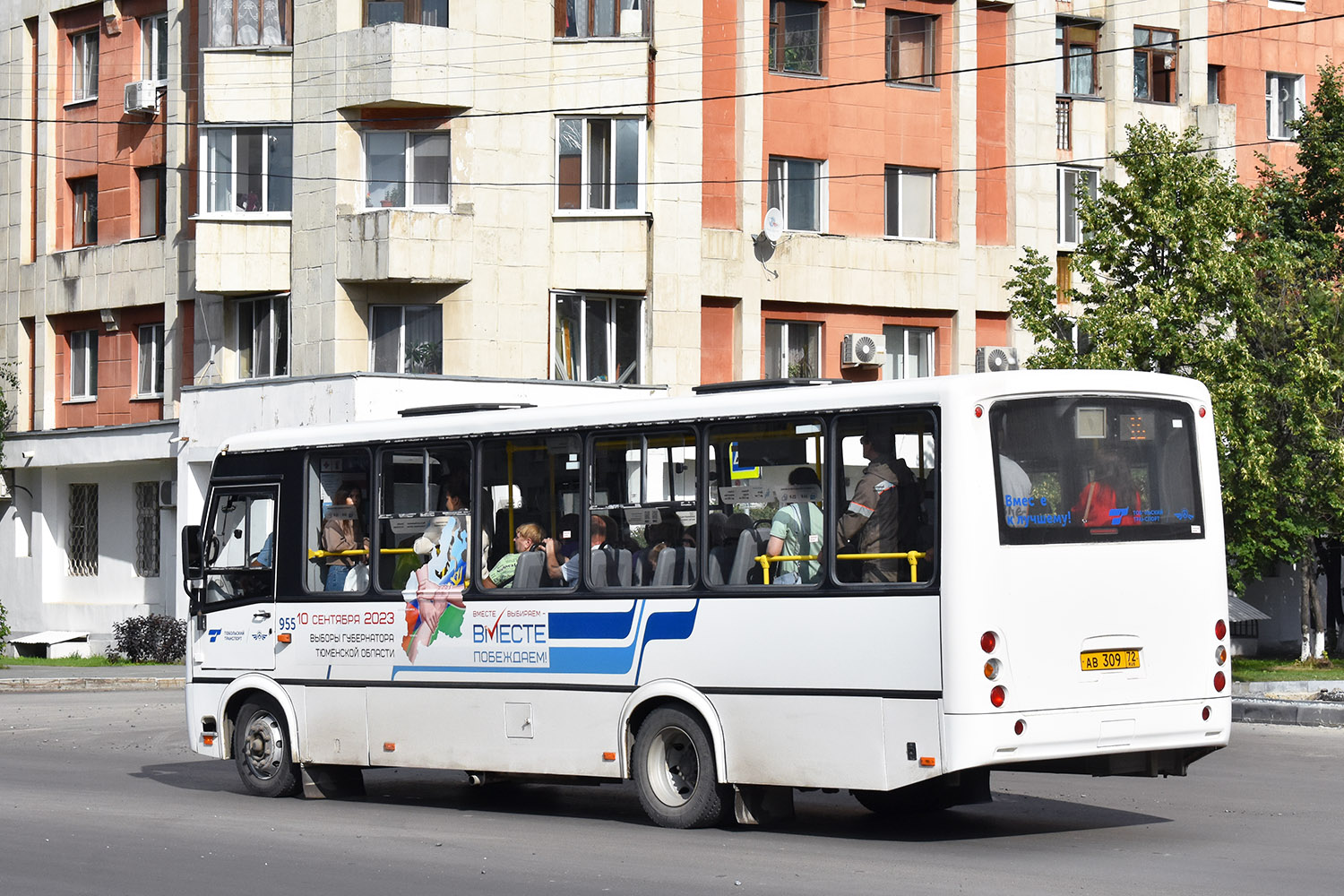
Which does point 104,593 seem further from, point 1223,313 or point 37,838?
point 37,838

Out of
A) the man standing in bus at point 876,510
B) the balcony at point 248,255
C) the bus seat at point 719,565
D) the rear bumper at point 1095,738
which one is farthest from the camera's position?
the balcony at point 248,255

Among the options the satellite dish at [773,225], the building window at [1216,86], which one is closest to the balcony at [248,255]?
the satellite dish at [773,225]

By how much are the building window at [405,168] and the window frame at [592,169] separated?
193 centimetres

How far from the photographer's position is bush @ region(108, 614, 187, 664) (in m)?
34.8

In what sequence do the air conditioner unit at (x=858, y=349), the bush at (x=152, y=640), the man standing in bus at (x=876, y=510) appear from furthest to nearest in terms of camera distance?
1. the air conditioner unit at (x=858, y=349)
2. the bush at (x=152, y=640)
3. the man standing in bus at (x=876, y=510)

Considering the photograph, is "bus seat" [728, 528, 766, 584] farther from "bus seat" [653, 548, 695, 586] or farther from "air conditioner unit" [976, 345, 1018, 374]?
"air conditioner unit" [976, 345, 1018, 374]

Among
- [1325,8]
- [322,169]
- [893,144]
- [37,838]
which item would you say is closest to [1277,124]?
[1325,8]

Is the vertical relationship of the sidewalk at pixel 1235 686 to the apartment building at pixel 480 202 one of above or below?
below

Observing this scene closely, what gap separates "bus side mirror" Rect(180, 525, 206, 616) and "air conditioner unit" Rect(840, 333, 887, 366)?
68.9 feet

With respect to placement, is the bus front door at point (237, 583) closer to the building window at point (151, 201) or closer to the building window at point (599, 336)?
the building window at point (599, 336)

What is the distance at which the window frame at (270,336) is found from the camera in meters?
34.2

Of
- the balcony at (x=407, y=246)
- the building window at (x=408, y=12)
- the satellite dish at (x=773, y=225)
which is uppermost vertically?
the building window at (x=408, y=12)

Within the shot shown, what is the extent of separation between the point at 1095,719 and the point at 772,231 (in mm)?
23812

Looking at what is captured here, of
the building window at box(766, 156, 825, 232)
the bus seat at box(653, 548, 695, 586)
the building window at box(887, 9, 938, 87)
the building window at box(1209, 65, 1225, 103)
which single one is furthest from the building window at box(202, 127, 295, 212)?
the bus seat at box(653, 548, 695, 586)
